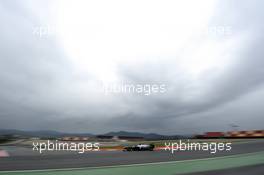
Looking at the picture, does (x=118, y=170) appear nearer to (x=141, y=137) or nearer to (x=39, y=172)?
(x=141, y=137)

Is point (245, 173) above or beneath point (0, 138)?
beneath

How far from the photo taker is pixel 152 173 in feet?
28.2

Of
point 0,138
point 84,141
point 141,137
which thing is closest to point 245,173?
point 141,137

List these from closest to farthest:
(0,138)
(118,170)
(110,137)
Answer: (0,138)
(118,170)
(110,137)

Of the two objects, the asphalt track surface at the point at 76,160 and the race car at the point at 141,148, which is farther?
the race car at the point at 141,148

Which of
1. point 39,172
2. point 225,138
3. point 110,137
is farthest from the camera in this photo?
point 225,138

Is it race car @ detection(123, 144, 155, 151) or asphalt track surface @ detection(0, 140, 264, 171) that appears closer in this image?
asphalt track surface @ detection(0, 140, 264, 171)

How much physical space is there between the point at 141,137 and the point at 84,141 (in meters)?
2.13

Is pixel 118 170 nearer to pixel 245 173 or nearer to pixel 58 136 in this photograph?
pixel 58 136

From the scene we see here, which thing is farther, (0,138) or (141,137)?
(141,137)

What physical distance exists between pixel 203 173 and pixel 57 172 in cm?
463

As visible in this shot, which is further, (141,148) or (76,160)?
(141,148)

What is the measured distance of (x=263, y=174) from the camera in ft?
28.4

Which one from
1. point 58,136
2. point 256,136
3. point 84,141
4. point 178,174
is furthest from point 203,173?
point 256,136
